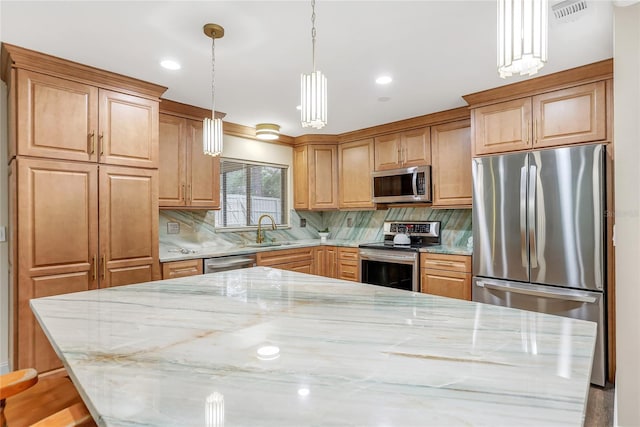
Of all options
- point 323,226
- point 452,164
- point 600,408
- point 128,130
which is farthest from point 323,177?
point 600,408

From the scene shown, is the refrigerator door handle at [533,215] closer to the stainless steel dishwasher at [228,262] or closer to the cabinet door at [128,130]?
the stainless steel dishwasher at [228,262]

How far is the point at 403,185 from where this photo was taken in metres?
3.95

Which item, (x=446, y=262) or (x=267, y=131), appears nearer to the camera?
(x=446, y=262)

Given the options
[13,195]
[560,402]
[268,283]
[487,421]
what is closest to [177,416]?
[487,421]

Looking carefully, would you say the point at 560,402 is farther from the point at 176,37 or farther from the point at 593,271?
the point at 176,37

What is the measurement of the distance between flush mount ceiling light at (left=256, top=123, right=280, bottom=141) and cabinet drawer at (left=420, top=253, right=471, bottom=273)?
224 centimetres

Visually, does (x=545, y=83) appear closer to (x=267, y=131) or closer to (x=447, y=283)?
(x=447, y=283)

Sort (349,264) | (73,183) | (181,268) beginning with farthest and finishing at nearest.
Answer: (349,264)
(181,268)
(73,183)

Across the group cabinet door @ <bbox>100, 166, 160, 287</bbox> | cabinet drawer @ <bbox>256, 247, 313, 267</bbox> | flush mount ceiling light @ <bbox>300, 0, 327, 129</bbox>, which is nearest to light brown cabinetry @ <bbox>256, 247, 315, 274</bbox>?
cabinet drawer @ <bbox>256, 247, 313, 267</bbox>

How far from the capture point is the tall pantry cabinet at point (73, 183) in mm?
2234

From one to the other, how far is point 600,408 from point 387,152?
2980mm

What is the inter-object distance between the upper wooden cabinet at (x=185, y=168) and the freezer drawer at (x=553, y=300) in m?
2.75

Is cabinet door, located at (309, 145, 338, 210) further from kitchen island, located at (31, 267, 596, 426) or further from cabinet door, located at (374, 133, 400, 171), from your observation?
kitchen island, located at (31, 267, 596, 426)

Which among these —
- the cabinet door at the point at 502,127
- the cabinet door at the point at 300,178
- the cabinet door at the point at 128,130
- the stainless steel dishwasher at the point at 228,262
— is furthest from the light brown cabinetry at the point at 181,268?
the cabinet door at the point at 502,127
